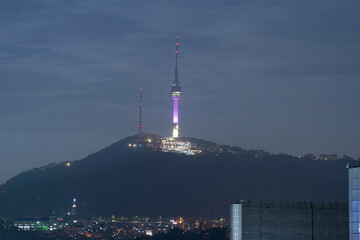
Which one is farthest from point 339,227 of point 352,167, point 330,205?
point 352,167

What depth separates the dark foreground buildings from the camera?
82438mm

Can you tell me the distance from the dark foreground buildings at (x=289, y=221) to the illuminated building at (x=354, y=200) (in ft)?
69.3

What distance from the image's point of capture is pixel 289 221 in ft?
280

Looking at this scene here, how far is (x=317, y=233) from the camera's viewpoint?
83438mm

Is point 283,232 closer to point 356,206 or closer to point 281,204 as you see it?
point 281,204

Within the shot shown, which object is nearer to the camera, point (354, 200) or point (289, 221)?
point (354, 200)

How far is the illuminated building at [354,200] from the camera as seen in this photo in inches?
2336

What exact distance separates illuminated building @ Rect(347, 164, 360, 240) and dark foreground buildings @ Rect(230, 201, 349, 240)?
21109 mm

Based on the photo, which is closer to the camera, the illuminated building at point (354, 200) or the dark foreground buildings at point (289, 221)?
the illuminated building at point (354, 200)

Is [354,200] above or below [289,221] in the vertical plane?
above

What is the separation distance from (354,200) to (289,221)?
26086 millimetres

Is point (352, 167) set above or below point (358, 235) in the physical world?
above

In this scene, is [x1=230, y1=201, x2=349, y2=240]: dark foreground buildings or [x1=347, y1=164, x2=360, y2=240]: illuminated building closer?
[x1=347, y1=164, x2=360, y2=240]: illuminated building

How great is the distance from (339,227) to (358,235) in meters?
23.2
